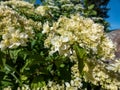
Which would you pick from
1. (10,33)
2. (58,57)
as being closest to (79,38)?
(58,57)

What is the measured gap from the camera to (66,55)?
319 cm

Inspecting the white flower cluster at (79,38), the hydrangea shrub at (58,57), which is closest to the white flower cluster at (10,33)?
the hydrangea shrub at (58,57)

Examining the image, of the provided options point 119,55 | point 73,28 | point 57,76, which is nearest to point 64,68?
point 57,76

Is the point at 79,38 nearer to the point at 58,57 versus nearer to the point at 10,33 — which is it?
the point at 58,57

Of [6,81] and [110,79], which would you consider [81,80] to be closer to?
[110,79]

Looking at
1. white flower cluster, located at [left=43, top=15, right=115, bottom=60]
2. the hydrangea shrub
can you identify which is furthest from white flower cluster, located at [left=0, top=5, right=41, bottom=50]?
white flower cluster, located at [left=43, top=15, right=115, bottom=60]

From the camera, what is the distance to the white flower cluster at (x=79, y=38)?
317 cm

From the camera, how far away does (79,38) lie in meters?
3.23

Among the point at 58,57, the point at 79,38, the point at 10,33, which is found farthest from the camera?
the point at 58,57

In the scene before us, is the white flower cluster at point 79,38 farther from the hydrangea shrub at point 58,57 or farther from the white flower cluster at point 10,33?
the white flower cluster at point 10,33

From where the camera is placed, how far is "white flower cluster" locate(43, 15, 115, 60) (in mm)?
3168

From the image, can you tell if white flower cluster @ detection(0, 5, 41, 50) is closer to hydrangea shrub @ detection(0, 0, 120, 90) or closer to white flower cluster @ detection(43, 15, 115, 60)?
hydrangea shrub @ detection(0, 0, 120, 90)

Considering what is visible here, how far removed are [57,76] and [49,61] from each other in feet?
0.48

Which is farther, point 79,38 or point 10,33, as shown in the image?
point 79,38
